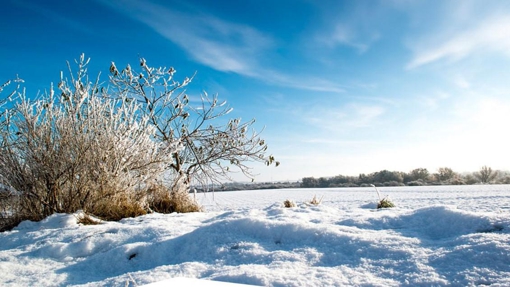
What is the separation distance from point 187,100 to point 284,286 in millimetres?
6164

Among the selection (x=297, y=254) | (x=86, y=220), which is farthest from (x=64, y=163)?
(x=297, y=254)

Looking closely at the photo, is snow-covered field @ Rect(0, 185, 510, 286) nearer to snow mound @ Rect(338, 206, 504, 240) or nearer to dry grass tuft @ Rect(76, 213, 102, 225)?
snow mound @ Rect(338, 206, 504, 240)

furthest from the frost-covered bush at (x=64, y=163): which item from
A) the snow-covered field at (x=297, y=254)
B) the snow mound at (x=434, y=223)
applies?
the snow mound at (x=434, y=223)

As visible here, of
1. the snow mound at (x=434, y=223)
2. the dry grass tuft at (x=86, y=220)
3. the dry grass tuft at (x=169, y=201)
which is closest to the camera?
the snow mound at (x=434, y=223)

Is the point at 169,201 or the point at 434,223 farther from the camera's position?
the point at 169,201

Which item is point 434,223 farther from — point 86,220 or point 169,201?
point 169,201

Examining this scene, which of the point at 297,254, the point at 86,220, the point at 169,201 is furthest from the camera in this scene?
the point at 169,201

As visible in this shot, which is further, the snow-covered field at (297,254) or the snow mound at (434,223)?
the snow mound at (434,223)

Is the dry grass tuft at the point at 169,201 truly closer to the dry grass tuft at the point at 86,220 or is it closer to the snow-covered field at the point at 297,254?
the dry grass tuft at the point at 86,220

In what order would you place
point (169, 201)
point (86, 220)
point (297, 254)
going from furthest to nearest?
point (169, 201) < point (86, 220) < point (297, 254)

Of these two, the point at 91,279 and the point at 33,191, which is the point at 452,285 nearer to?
the point at 91,279

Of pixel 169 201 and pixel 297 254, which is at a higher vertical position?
pixel 169 201

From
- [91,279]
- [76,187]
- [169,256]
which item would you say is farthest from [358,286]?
[76,187]

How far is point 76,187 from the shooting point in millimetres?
4180
